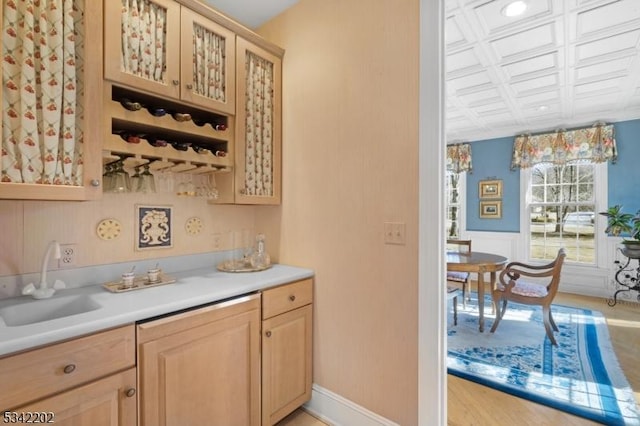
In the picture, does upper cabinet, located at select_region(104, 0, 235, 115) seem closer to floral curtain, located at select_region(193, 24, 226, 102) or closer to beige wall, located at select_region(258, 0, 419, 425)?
floral curtain, located at select_region(193, 24, 226, 102)

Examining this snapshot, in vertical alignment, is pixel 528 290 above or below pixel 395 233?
below

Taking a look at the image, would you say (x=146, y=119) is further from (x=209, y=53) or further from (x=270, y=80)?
(x=270, y=80)

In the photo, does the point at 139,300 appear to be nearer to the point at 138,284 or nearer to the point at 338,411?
the point at 138,284

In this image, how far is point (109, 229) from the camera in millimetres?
1642

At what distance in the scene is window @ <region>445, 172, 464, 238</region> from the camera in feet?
18.4

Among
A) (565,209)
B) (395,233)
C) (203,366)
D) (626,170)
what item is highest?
(626,170)

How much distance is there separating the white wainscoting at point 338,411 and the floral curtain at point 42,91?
176 centimetres

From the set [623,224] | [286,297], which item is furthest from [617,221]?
[286,297]

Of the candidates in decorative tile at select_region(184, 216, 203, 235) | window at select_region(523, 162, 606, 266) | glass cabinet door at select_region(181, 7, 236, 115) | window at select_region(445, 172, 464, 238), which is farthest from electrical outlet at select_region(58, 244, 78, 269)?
window at select_region(523, 162, 606, 266)

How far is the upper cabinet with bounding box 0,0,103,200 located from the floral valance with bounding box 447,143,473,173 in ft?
18.0

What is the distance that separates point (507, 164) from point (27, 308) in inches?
235

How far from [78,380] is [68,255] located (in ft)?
2.48

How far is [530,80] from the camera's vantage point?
3.31m

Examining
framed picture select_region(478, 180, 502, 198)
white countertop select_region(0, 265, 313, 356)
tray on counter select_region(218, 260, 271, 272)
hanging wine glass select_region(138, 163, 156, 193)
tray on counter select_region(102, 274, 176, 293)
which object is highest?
framed picture select_region(478, 180, 502, 198)
